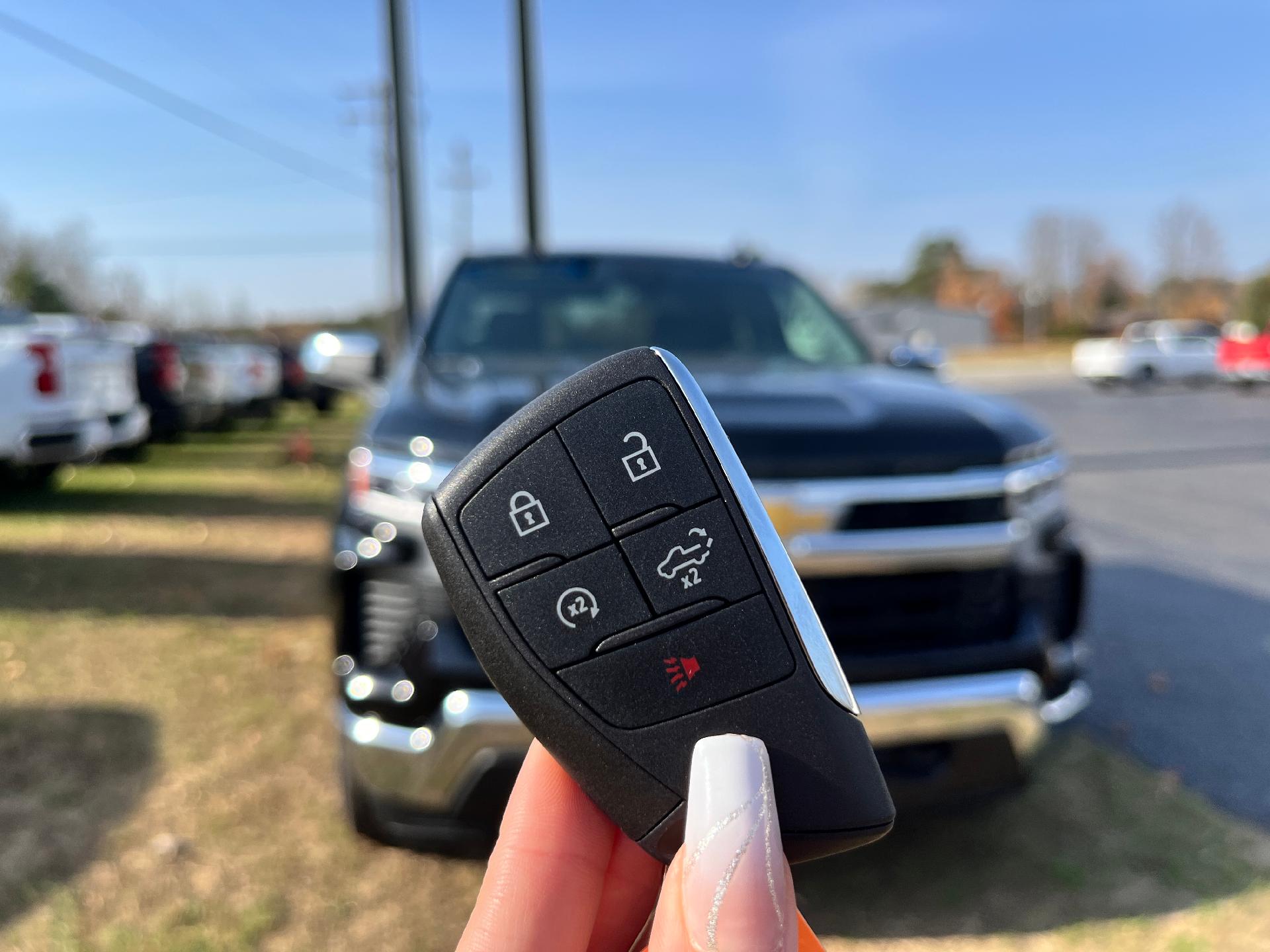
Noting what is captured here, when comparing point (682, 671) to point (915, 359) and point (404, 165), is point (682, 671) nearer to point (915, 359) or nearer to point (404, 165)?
point (915, 359)

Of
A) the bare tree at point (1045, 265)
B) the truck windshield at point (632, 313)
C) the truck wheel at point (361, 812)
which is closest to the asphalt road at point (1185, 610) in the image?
the truck windshield at point (632, 313)

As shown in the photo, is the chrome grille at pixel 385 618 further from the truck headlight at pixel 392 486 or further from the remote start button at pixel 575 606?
the remote start button at pixel 575 606

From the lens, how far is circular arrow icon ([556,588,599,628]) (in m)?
0.77

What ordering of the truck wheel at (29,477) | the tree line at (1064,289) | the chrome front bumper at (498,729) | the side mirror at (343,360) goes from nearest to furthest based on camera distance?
the chrome front bumper at (498,729)
the side mirror at (343,360)
the truck wheel at (29,477)
the tree line at (1064,289)

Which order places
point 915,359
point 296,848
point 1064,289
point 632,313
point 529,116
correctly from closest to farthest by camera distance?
point 296,848
point 632,313
point 915,359
point 529,116
point 1064,289

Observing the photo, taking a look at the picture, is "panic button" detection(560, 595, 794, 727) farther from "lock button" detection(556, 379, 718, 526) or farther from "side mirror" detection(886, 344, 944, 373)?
"side mirror" detection(886, 344, 944, 373)

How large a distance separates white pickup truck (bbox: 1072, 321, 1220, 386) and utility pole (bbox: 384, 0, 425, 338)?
1785 cm

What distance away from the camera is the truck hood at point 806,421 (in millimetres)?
2184

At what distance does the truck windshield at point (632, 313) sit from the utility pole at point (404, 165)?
24.3 ft

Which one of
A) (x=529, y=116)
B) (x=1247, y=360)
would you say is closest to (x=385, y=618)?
(x=529, y=116)

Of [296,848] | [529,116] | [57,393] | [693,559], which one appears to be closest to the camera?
[693,559]

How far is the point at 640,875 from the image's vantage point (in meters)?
0.85

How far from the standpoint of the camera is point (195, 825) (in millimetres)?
2822

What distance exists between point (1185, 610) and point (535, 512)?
16.1 feet
